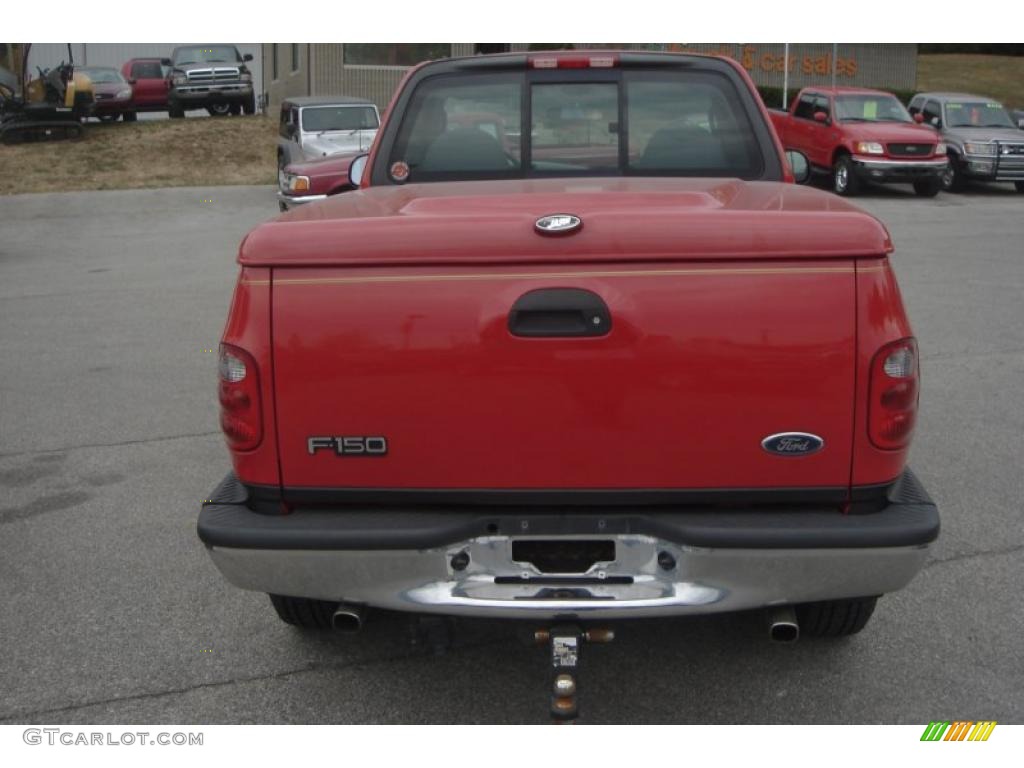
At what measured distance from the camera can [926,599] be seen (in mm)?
4434

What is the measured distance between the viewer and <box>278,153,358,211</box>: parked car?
1598 cm

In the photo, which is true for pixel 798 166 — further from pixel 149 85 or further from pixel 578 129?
pixel 149 85

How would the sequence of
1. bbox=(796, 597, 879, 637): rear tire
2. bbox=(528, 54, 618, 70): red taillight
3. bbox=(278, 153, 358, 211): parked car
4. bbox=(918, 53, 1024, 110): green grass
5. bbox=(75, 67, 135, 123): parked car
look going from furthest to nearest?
bbox=(918, 53, 1024, 110): green grass → bbox=(75, 67, 135, 123): parked car → bbox=(278, 153, 358, 211): parked car → bbox=(528, 54, 618, 70): red taillight → bbox=(796, 597, 879, 637): rear tire

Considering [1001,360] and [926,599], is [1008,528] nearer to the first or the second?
[926,599]

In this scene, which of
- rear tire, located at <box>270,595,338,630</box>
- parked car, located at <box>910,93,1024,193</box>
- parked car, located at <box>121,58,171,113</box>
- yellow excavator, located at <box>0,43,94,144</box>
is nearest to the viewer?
rear tire, located at <box>270,595,338,630</box>

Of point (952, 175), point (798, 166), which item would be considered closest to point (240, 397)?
point (798, 166)

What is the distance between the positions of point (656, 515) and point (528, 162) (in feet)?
6.94

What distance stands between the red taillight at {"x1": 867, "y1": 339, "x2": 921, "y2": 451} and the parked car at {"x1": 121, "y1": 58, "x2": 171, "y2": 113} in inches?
1358

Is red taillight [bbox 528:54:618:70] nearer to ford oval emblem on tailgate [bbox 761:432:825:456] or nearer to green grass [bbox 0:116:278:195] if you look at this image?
ford oval emblem on tailgate [bbox 761:432:825:456]

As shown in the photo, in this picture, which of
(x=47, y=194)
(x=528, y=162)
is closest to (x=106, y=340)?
(x=528, y=162)

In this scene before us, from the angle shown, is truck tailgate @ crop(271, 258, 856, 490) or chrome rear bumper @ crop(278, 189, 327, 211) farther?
chrome rear bumper @ crop(278, 189, 327, 211)
